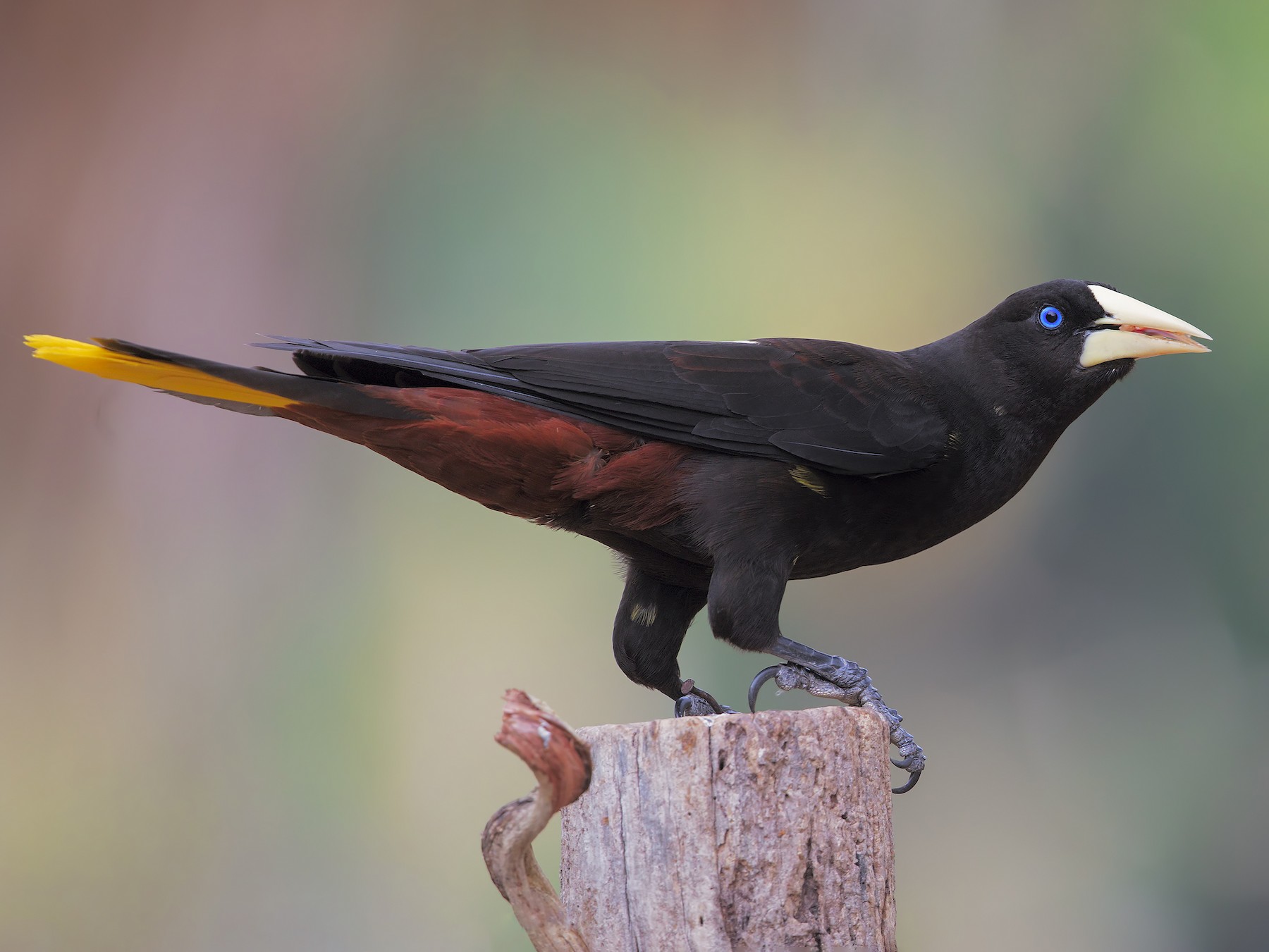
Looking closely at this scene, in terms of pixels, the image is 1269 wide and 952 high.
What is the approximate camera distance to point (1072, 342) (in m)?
2.37

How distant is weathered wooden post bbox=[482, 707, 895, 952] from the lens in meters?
1.72

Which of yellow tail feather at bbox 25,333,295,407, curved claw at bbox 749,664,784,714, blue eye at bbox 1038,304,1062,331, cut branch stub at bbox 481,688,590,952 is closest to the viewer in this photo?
cut branch stub at bbox 481,688,590,952

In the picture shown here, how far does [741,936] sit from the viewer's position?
171cm

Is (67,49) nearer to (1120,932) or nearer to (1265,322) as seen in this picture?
(1265,322)

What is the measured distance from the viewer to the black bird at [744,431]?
2107 mm

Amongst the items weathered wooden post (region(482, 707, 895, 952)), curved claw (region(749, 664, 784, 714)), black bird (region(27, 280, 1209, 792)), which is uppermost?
black bird (region(27, 280, 1209, 792))

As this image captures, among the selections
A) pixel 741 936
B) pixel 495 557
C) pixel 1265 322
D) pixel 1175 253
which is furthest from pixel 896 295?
pixel 741 936

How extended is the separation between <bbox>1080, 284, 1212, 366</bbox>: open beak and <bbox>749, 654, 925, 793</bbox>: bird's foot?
892 mm

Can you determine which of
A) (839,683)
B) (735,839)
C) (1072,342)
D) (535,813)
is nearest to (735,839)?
(735,839)

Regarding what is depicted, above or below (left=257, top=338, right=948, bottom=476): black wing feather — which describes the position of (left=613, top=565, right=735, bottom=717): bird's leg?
below

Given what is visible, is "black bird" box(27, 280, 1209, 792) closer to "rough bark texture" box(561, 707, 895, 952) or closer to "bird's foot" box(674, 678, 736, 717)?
"bird's foot" box(674, 678, 736, 717)

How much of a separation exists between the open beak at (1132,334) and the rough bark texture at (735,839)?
1092 millimetres

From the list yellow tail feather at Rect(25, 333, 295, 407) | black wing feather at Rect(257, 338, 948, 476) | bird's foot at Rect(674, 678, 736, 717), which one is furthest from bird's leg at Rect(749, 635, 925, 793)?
yellow tail feather at Rect(25, 333, 295, 407)

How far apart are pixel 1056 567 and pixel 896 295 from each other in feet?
3.83
